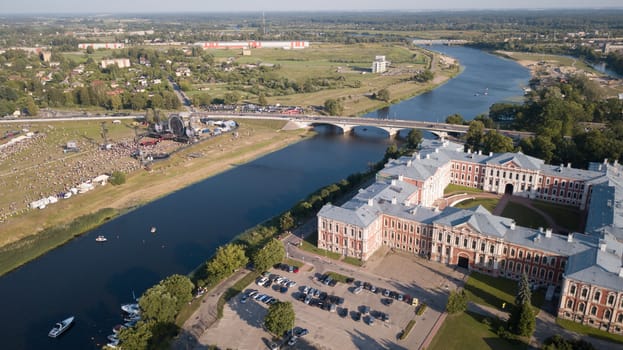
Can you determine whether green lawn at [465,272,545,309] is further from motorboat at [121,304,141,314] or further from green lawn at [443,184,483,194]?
motorboat at [121,304,141,314]

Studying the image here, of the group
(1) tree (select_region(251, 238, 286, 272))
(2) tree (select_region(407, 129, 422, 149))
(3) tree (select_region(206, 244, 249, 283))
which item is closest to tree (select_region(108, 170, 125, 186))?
(3) tree (select_region(206, 244, 249, 283))

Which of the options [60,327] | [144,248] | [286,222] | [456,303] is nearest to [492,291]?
[456,303]

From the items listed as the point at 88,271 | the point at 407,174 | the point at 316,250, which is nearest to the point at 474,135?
the point at 407,174

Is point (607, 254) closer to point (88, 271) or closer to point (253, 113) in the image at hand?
point (88, 271)

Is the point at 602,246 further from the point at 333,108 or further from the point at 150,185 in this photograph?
the point at 333,108

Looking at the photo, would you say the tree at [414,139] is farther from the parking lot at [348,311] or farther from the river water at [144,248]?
the parking lot at [348,311]

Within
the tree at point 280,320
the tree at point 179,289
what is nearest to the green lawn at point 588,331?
the tree at point 280,320
